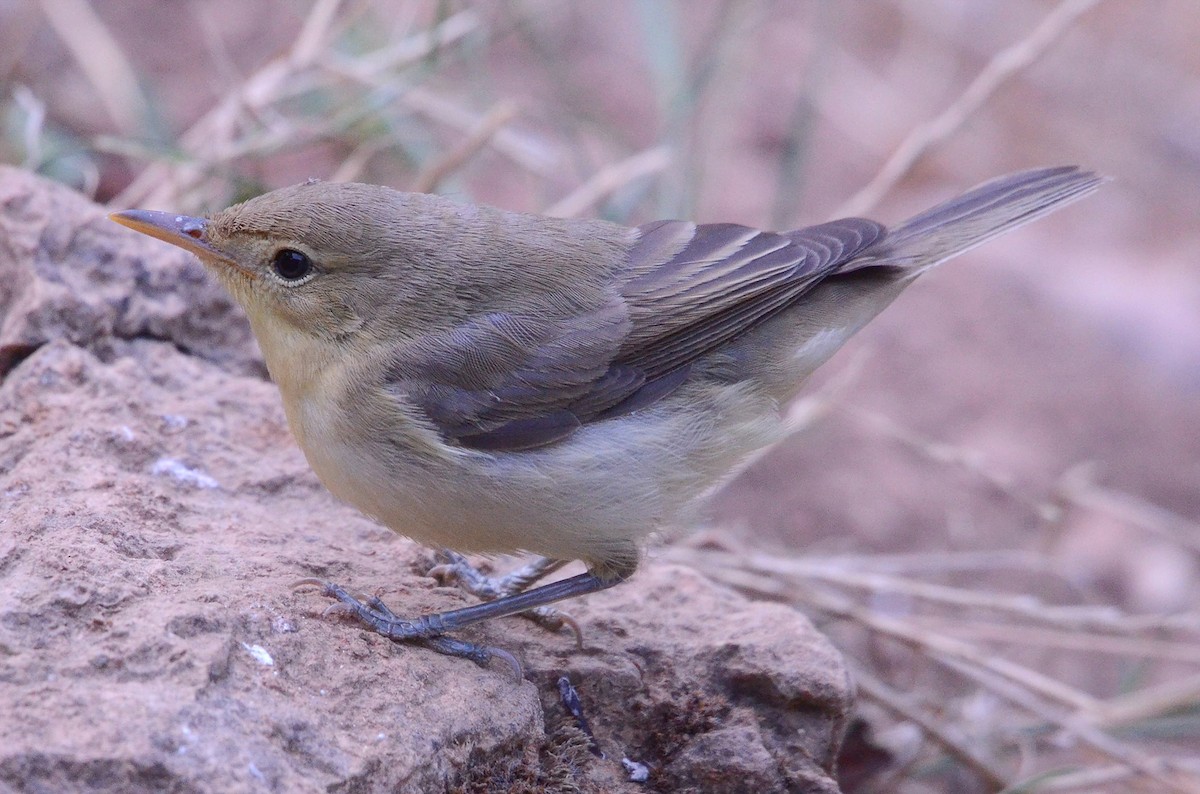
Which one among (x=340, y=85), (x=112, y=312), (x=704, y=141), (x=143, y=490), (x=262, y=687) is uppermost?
(x=704, y=141)

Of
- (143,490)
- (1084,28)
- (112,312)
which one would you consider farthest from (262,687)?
(1084,28)

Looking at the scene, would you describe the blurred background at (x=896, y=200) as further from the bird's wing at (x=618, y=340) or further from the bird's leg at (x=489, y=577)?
the bird's wing at (x=618, y=340)

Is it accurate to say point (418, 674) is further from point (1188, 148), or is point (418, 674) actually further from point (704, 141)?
point (1188, 148)

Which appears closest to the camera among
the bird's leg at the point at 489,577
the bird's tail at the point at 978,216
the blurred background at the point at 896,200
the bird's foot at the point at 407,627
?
the bird's foot at the point at 407,627

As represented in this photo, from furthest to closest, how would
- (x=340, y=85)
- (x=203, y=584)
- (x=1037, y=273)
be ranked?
(x=1037, y=273) → (x=340, y=85) → (x=203, y=584)

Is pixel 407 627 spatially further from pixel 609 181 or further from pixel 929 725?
Result: pixel 609 181

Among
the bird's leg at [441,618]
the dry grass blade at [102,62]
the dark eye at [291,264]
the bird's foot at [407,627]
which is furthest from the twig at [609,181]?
the bird's foot at [407,627]

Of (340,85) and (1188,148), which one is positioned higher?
(1188,148)

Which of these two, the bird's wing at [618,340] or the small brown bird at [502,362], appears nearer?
the small brown bird at [502,362]
